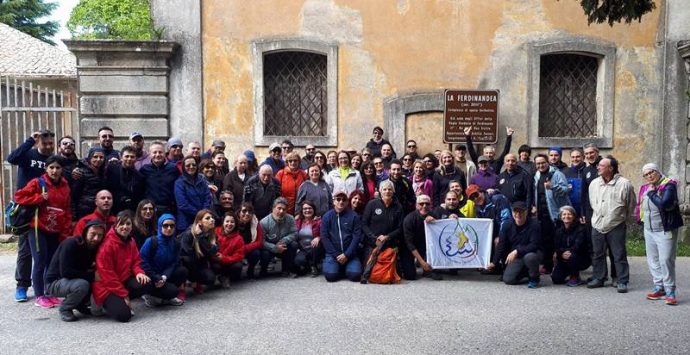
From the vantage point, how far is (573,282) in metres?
9.09

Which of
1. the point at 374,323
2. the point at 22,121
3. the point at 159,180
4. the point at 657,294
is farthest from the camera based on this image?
the point at 22,121

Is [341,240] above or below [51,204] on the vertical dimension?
below

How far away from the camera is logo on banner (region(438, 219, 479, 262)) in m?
9.53

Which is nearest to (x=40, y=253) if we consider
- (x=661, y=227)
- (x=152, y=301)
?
(x=152, y=301)

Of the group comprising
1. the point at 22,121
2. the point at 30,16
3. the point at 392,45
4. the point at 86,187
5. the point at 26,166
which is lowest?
the point at 86,187

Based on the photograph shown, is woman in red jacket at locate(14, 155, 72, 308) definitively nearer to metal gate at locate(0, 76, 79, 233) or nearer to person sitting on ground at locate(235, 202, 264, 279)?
person sitting on ground at locate(235, 202, 264, 279)

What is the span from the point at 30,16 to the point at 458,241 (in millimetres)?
39406

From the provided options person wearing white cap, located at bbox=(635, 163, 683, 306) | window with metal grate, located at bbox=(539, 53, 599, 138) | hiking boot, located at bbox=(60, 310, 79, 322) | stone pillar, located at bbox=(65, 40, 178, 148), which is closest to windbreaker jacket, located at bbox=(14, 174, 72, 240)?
hiking boot, located at bbox=(60, 310, 79, 322)

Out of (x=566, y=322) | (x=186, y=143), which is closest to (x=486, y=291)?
(x=566, y=322)

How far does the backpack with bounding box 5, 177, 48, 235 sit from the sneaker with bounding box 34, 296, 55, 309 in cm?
79

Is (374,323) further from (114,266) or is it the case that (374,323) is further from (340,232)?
(114,266)

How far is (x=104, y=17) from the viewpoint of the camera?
30547 mm

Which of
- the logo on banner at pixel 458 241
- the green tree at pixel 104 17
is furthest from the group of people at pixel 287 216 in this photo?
the green tree at pixel 104 17

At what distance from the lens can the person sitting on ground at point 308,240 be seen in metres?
9.59
